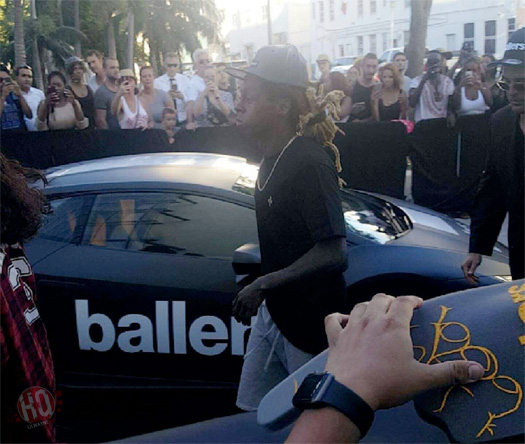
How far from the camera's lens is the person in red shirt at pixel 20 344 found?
153 centimetres

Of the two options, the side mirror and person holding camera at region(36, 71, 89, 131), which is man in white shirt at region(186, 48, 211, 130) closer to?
person holding camera at region(36, 71, 89, 131)

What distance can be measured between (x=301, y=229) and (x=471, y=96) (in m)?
6.34

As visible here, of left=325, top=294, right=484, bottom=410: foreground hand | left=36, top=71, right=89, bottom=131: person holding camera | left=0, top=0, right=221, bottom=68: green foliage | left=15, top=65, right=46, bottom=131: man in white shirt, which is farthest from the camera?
left=0, top=0, right=221, bottom=68: green foliage

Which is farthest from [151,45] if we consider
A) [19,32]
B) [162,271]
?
[162,271]

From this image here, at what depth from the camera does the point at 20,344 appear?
154cm

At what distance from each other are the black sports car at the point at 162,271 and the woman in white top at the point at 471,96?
454 cm

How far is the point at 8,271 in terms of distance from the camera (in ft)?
5.28

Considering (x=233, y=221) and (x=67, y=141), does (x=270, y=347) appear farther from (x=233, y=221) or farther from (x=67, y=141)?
(x=67, y=141)

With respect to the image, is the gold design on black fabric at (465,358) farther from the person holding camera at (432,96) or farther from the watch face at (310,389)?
the person holding camera at (432,96)

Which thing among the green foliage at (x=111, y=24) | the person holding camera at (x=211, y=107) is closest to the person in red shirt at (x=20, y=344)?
the person holding camera at (x=211, y=107)

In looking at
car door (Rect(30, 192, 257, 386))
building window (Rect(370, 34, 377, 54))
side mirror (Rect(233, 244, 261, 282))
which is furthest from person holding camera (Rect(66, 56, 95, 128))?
building window (Rect(370, 34, 377, 54))

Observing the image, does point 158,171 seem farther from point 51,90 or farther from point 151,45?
point 151,45

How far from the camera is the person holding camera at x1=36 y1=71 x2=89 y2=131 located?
7.69 metres

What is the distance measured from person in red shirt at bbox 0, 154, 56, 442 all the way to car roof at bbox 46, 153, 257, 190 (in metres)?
1.89
